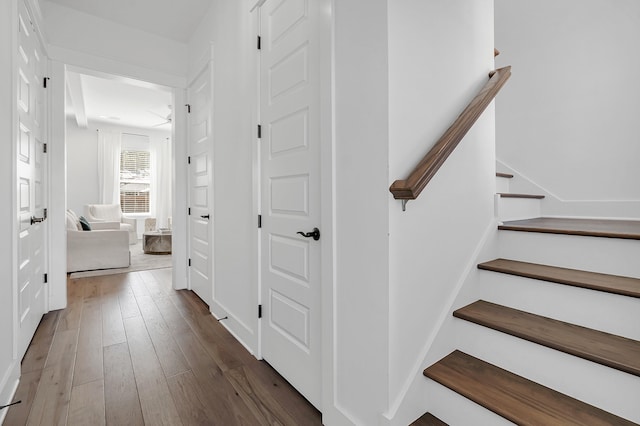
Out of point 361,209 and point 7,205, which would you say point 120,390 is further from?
point 361,209

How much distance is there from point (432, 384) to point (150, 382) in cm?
154

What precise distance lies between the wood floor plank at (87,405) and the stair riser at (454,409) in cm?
152

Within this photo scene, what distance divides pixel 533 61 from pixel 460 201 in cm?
231

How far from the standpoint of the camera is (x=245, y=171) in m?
2.26

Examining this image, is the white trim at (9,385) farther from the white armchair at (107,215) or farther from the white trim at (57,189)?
the white armchair at (107,215)

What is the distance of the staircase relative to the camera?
107 cm

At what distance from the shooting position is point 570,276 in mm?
1403

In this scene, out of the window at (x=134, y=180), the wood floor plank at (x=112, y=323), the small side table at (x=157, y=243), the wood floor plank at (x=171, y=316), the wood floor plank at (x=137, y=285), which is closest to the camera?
the wood floor plank at (x=112, y=323)

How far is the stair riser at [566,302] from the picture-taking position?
1.21m

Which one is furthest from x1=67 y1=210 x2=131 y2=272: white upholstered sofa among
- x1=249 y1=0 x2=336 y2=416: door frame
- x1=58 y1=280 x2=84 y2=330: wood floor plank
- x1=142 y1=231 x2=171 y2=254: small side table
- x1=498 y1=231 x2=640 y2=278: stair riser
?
x1=498 y1=231 x2=640 y2=278: stair riser

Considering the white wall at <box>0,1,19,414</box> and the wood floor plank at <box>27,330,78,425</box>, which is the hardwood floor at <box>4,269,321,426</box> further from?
the white wall at <box>0,1,19,414</box>

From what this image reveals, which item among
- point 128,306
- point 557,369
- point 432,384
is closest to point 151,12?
point 128,306

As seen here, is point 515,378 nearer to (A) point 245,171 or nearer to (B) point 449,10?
(B) point 449,10

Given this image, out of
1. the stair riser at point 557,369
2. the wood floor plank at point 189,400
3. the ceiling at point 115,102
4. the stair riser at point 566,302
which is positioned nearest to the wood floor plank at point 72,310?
the wood floor plank at point 189,400
